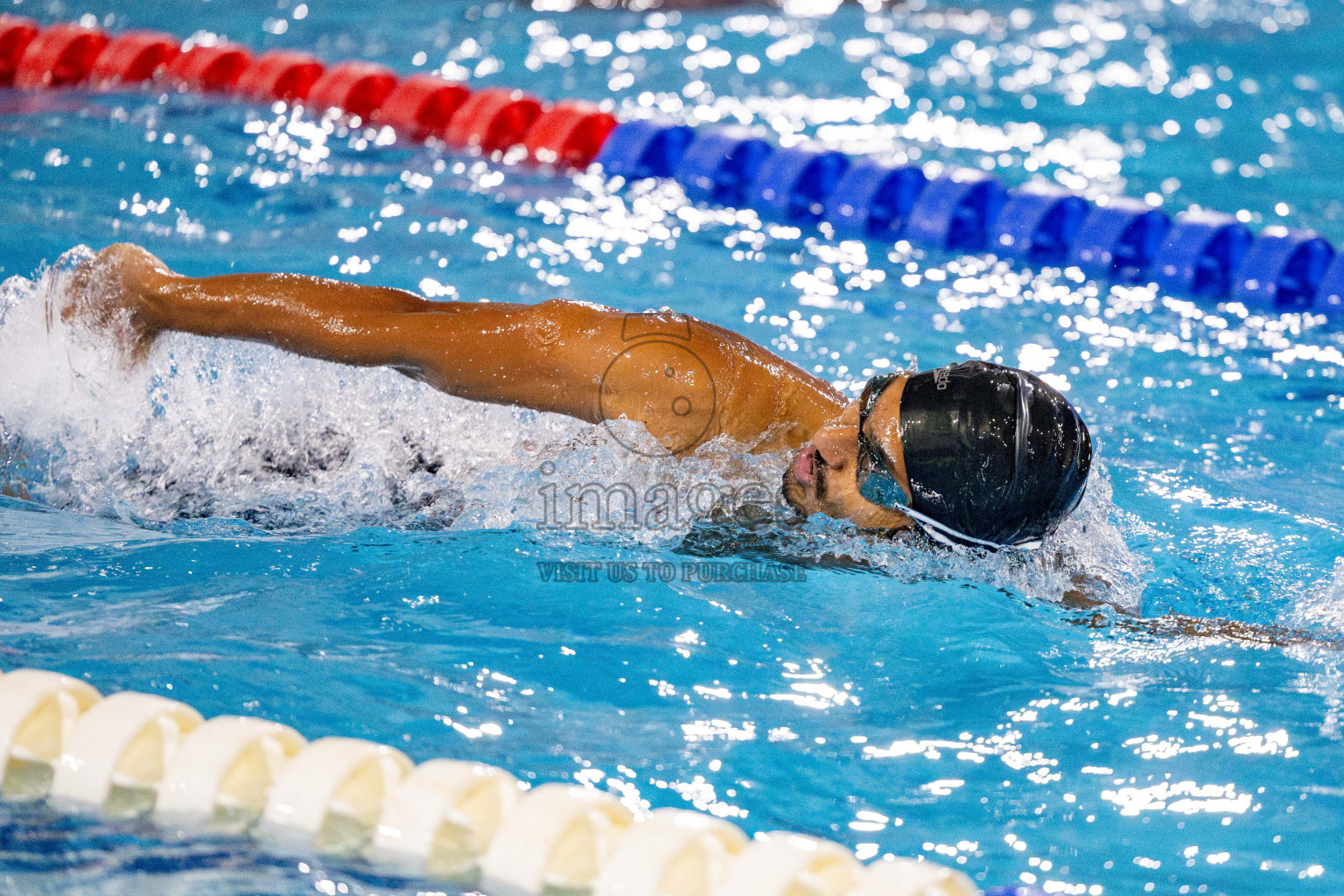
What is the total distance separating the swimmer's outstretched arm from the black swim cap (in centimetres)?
29

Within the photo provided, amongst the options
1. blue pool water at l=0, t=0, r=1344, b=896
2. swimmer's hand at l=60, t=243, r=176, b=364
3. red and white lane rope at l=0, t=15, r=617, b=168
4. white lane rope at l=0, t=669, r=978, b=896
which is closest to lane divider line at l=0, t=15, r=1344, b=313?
red and white lane rope at l=0, t=15, r=617, b=168

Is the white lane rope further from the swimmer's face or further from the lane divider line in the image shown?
the lane divider line

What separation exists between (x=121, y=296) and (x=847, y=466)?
166 cm

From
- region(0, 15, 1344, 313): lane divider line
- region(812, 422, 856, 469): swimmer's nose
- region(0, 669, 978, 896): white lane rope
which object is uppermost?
region(0, 15, 1344, 313): lane divider line

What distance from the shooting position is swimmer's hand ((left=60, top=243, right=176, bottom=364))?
2.88 metres

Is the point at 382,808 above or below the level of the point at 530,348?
below

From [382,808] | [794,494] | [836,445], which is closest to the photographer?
[382,808]

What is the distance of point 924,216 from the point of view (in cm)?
541

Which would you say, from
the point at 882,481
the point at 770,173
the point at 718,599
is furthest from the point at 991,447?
the point at 770,173

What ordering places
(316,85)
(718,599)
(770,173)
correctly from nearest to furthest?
(718,599)
(770,173)
(316,85)

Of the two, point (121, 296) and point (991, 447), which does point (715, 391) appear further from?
point (121, 296)

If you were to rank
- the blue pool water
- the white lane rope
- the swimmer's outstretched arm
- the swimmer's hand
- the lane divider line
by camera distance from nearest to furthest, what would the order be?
1. the white lane rope
2. the blue pool water
3. the swimmer's outstretched arm
4. the swimmer's hand
5. the lane divider line

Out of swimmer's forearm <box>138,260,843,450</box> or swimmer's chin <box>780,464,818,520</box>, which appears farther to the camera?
swimmer's chin <box>780,464,818,520</box>

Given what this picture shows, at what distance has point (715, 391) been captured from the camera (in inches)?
106
